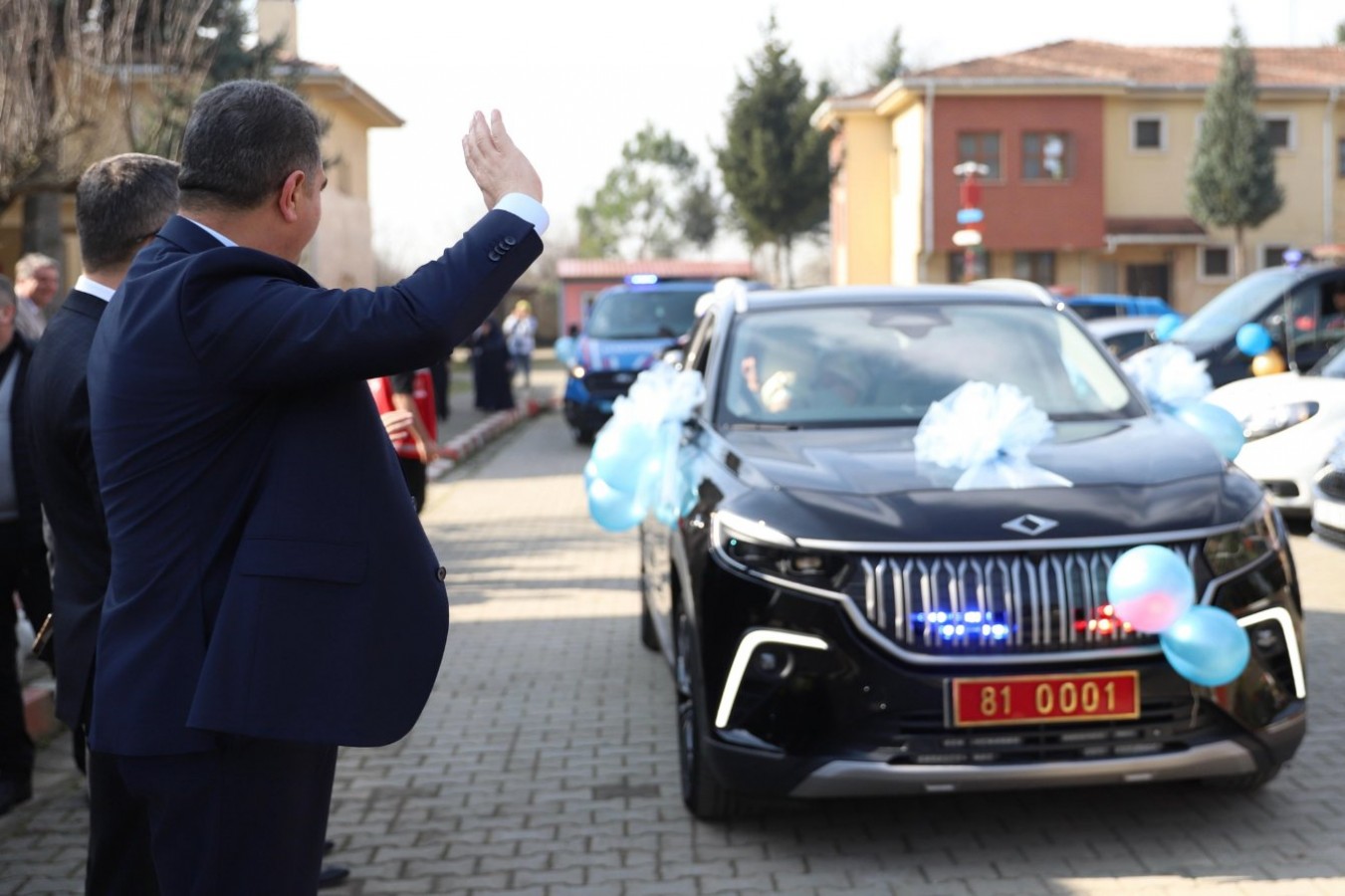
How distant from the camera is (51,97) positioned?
1323cm

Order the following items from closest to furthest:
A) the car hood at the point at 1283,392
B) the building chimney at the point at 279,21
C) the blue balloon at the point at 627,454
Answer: the blue balloon at the point at 627,454
the car hood at the point at 1283,392
the building chimney at the point at 279,21

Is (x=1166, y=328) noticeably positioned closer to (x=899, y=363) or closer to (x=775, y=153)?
(x=899, y=363)

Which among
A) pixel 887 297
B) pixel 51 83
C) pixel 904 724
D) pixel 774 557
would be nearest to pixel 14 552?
pixel 774 557

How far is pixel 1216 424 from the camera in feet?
20.4

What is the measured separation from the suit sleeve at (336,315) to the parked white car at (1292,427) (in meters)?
9.14

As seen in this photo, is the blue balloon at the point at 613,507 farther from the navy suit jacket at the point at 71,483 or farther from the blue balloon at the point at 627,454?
the navy suit jacket at the point at 71,483

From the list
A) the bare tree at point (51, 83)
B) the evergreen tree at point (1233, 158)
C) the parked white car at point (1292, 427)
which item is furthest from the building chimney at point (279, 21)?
the evergreen tree at point (1233, 158)

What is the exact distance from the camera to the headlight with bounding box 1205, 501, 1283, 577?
4859 millimetres

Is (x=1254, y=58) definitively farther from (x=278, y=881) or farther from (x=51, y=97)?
(x=278, y=881)

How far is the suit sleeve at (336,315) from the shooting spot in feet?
7.93

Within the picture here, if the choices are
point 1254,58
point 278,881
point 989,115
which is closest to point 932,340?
point 278,881

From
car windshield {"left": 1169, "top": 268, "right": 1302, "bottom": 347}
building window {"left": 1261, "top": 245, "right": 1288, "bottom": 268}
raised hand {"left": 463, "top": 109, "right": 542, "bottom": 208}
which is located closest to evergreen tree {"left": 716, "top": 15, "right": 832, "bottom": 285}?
building window {"left": 1261, "top": 245, "right": 1288, "bottom": 268}

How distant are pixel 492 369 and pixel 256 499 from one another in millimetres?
24747

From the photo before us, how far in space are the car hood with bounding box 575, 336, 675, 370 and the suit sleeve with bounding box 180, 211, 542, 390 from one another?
17828 mm
